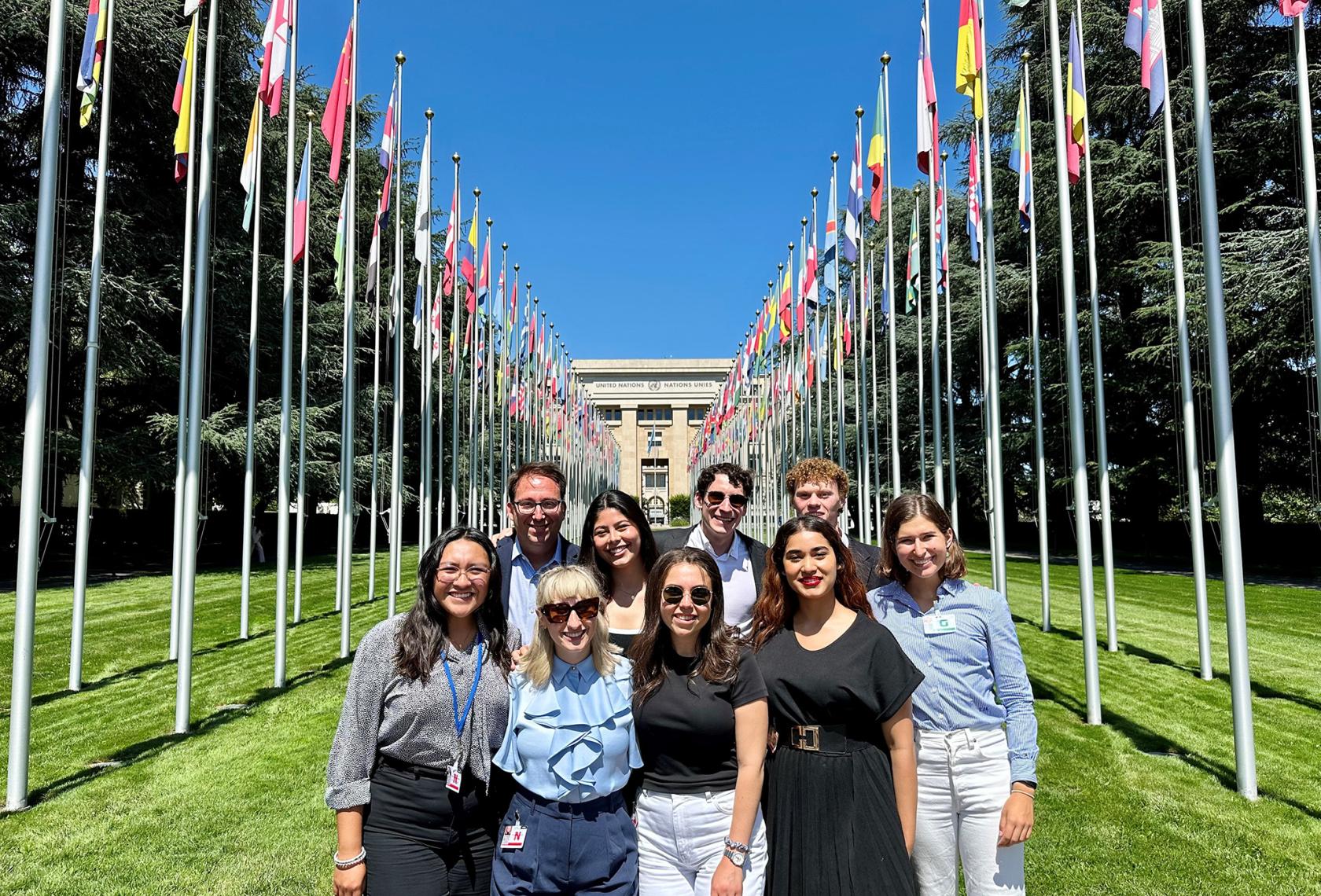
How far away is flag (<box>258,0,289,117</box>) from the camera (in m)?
9.49

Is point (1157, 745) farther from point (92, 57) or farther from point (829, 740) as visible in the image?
point (92, 57)

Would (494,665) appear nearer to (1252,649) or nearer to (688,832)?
(688,832)

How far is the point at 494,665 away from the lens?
9.58 feet

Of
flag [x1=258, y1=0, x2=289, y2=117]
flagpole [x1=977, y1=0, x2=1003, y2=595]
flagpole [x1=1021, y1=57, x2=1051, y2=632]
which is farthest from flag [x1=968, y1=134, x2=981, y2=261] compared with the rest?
flag [x1=258, y1=0, x2=289, y2=117]

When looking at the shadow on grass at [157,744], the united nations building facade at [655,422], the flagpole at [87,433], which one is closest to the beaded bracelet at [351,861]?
the shadow on grass at [157,744]

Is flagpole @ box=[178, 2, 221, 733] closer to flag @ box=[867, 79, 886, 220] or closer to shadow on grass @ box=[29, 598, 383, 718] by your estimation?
→ shadow on grass @ box=[29, 598, 383, 718]

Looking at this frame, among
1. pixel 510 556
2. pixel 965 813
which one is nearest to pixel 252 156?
pixel 510 556

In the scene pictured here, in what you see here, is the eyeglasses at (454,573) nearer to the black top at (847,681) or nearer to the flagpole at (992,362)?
the black top at (847,681)

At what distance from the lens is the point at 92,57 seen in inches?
319

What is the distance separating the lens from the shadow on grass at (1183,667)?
8.70 m

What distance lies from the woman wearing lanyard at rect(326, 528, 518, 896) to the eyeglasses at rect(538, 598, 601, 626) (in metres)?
0.29

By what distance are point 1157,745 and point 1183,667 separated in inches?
146

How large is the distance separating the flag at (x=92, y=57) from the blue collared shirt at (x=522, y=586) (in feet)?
23.5

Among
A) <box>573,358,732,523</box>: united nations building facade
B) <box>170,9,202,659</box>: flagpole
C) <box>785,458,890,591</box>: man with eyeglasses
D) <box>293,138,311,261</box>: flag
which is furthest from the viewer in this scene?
<box>573,358,732,523</box>: united nations building facade
